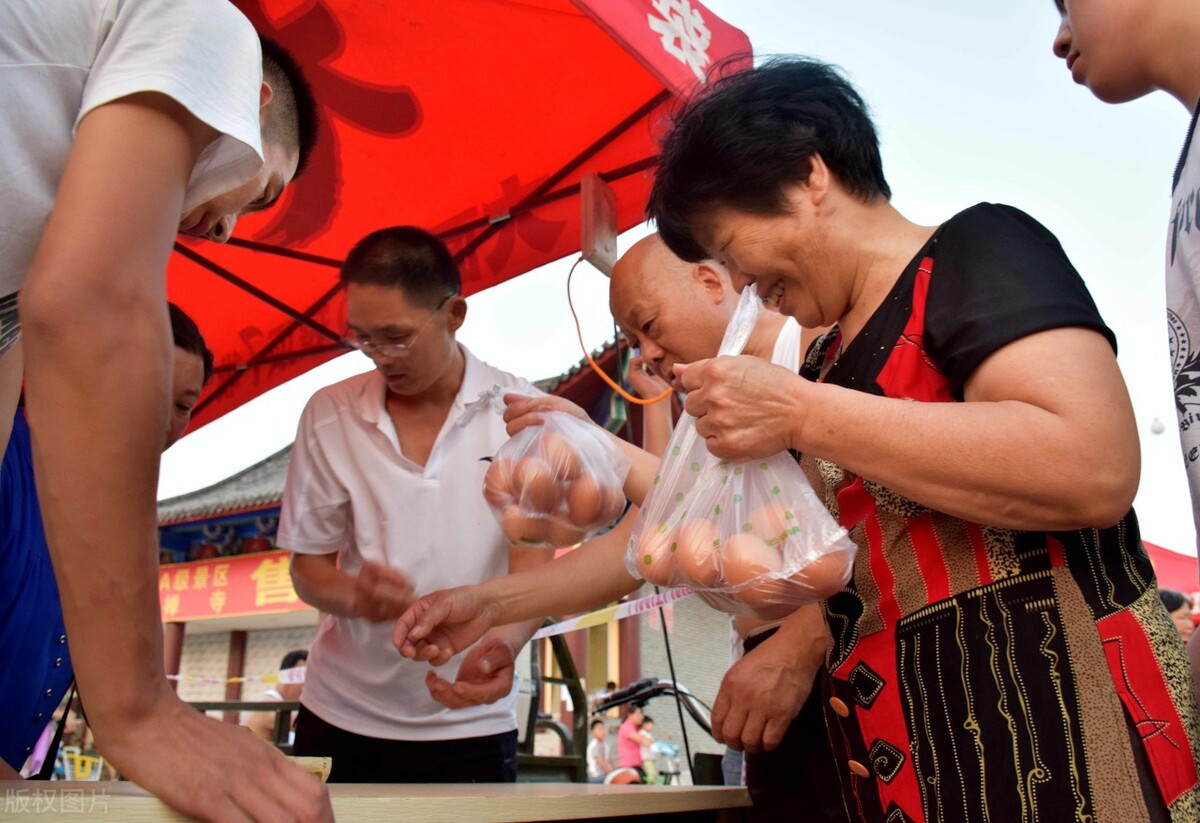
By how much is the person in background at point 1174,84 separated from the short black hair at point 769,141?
315 mm

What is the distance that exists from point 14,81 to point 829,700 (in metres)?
1.25

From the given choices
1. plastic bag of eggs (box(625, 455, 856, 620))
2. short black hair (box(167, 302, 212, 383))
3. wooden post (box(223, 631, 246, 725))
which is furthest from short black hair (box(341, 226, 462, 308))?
wooden post (box(223, 631, 246, 725))

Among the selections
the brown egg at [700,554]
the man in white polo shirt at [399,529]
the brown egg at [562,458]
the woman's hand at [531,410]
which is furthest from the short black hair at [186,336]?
the brown egg at [700,554]

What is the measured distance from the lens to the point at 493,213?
11.1 ft

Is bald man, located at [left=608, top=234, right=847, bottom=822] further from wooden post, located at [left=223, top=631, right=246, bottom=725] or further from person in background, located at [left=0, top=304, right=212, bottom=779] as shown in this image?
wooden post, located at [left=223, top=631, right=246, bottom=725]

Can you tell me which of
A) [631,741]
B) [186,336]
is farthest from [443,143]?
[631,741]

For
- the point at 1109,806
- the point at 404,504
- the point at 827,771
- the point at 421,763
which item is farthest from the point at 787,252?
the point at 421,763

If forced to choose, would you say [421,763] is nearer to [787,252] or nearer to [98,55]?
[787,252]

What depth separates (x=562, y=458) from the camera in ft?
5.66

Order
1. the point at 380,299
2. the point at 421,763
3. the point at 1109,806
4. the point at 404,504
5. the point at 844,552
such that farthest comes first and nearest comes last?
the point at 380,299 < the point at 404,504 < the point at 421,763 < the point at 844,552 < the point at 1109,806

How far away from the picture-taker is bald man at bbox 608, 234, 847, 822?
66.2 inches

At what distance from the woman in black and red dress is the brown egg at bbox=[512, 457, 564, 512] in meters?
0.55

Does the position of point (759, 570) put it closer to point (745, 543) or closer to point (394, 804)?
point (745, 543)

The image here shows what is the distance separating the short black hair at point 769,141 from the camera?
130cm
